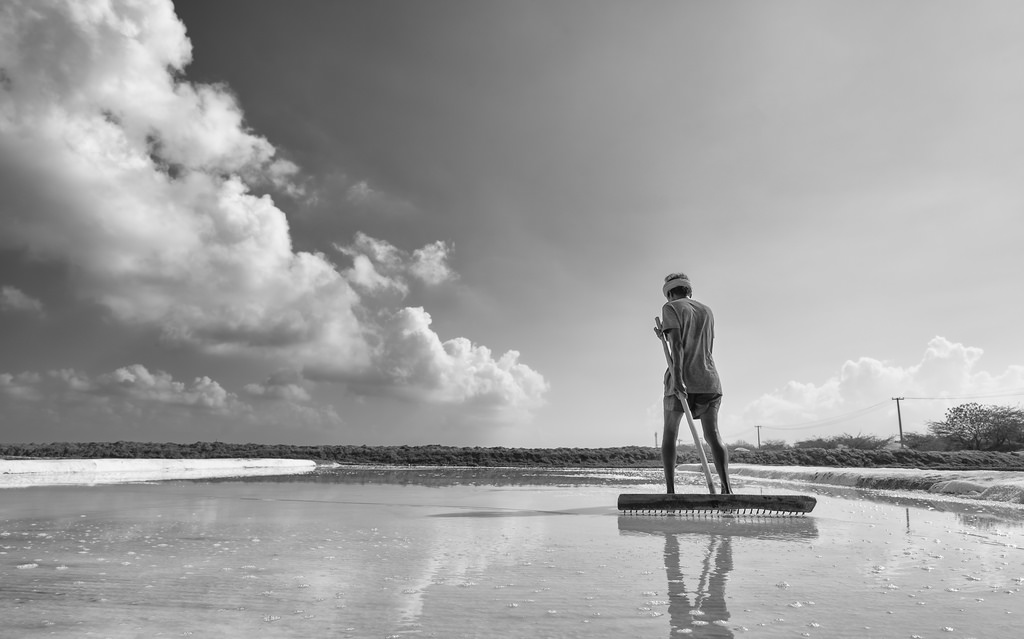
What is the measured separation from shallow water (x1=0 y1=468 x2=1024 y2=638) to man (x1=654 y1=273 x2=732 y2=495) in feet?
3.73

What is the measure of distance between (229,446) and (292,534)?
202ft

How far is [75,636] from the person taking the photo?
6.30ft

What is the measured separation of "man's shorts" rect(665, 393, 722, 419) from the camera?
6.42 metres

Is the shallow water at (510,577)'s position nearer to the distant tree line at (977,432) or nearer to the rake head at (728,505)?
the rake head at (728,505)

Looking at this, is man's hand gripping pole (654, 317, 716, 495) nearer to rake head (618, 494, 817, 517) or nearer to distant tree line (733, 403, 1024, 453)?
rake head (618, 494, 817, 517)

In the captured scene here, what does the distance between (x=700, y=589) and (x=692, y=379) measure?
4.06m

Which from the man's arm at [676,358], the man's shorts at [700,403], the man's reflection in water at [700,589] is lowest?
the man's reflection in water at [700,589]

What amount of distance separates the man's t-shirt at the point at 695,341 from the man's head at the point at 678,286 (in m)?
0.37

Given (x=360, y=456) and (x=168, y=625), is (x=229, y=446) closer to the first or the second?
(x=360, y=456)

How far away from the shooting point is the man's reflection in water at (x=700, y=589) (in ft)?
6.65

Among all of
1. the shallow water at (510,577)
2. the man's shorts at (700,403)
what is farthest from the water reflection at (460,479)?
the shallow water at (510,577)

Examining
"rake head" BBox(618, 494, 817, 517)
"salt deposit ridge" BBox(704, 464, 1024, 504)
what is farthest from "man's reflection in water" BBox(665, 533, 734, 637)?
"salt deposit ridge" BBox(704, 464, 1024, 504)

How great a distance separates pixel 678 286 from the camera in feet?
23.0

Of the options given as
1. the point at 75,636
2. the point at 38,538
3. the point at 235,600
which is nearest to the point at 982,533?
the point at 235,600
